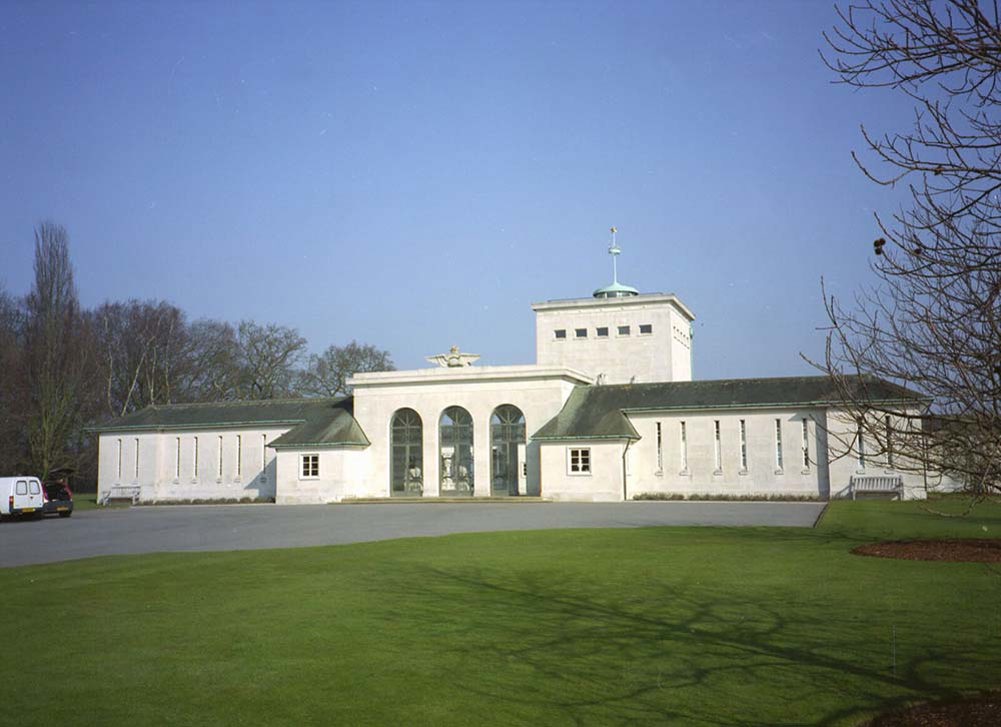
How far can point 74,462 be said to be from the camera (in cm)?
5859

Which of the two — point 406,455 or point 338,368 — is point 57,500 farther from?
point 338,368

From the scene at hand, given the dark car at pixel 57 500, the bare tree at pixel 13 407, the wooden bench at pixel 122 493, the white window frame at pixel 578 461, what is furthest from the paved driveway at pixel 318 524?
the bare tree at pixel 13 407

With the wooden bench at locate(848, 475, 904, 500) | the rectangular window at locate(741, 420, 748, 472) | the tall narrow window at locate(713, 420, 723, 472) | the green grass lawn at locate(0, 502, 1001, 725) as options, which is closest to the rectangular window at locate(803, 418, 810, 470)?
the wooden bench at locate(848, 475, 904, 500)

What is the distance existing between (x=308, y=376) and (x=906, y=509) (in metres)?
57.9

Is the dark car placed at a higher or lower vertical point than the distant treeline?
lower

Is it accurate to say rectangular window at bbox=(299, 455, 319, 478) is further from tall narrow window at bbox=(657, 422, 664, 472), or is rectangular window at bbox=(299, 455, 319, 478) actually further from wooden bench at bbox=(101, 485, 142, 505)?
tall narrow window at bbox=(657, 422, 664, 472)

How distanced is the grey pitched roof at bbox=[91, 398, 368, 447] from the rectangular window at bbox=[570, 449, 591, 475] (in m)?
12.1

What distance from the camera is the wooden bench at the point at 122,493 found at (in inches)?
2015

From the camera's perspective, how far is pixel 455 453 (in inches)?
1897

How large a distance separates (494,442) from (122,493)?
73.1ft

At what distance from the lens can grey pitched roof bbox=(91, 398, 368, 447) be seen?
47938 mm

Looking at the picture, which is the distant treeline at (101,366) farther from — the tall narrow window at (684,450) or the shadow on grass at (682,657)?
the shadow on grass at (682,657)

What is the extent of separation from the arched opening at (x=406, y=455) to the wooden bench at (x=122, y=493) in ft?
50.6

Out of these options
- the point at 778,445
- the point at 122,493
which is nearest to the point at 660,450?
the point at 778,445
